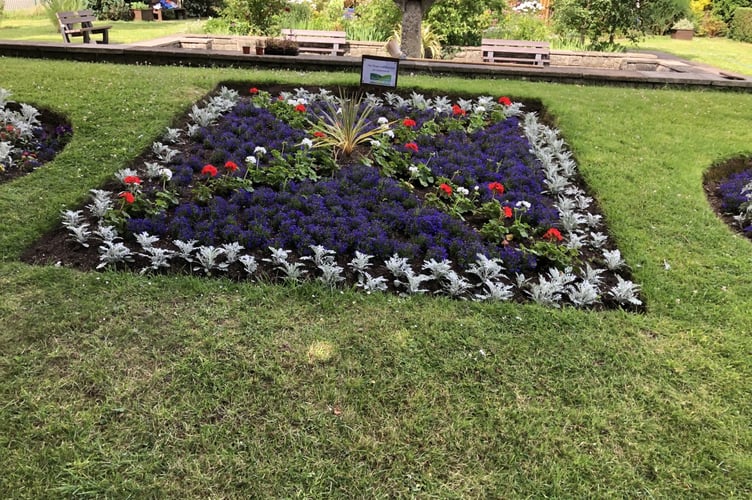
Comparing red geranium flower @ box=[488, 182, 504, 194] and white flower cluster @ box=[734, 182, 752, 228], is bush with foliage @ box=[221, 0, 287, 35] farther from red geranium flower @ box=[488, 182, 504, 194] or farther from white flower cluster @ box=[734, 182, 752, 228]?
white flower cluster @ box=[734, 182, 752, 228]

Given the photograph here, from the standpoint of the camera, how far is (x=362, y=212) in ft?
11.4

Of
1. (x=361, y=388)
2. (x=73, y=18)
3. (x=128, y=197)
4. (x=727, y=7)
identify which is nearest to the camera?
(x=361, y=388)

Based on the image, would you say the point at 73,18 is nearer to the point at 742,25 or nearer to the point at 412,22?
the point at 412,22

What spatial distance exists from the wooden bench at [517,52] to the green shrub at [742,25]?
13.0m

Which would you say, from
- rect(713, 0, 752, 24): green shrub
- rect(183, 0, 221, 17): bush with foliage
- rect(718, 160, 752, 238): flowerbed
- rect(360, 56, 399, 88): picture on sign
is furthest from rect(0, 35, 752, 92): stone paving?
rect(713, 0, 752, 24): green shrub

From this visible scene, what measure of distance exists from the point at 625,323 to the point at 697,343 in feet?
1.10

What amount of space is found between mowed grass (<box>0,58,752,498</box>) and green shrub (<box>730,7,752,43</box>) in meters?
18.9

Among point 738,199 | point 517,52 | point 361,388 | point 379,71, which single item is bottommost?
point 361,388

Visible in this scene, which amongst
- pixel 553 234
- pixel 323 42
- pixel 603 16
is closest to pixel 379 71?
pixel 553 234

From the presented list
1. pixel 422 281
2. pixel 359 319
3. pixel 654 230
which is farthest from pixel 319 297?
pixel 654 230

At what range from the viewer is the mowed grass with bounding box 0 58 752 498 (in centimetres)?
188

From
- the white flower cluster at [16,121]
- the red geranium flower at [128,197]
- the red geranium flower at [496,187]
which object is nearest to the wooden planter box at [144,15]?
the white flower cluster at [16,121]

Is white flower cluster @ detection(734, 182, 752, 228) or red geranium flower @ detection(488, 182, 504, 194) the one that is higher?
red geranium flower @ detection(488, 182, 504, 194)

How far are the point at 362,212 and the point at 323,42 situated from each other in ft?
23.9
